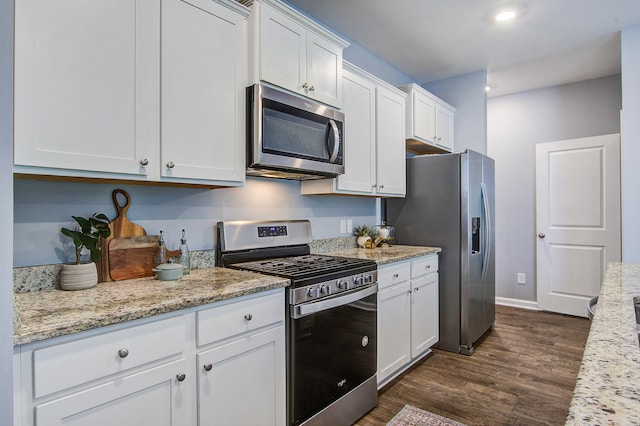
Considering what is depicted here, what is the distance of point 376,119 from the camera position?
2928mm

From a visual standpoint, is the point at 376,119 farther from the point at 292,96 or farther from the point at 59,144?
the point at 59,144

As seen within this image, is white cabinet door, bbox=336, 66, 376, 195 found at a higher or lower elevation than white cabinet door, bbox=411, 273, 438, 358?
higher

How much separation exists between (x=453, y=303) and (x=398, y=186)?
1.13m

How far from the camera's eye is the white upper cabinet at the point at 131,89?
3.99 ft

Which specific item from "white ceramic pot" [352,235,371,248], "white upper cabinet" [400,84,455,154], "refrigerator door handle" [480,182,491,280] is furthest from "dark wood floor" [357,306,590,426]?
"white upper cabinet" [400,84,455,154]

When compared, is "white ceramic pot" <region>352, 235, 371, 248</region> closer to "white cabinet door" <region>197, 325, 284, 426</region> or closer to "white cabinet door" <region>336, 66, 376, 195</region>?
"white cabinet door" <region>336, 66, 376, 195</region>

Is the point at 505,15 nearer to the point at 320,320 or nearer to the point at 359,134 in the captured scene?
the point at 359,134

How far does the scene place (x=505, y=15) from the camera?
280 cm

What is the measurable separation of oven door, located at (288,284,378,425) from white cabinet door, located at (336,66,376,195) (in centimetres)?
85

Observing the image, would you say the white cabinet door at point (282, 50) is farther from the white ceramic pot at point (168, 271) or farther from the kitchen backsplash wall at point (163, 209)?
the white ceramic pot at point (168, 271)

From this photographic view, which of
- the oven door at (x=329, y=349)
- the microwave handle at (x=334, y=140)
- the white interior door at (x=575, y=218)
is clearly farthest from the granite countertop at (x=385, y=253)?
the white interior door at (x=575, y=218)

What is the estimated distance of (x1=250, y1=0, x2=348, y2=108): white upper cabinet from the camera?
6.29ft

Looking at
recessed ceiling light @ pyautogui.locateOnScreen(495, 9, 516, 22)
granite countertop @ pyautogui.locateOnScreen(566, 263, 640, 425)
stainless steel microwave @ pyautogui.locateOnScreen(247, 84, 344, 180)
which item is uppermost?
recessed ceiling light @ pyautogui.locateOnScreen(495, 9, 516, 22)

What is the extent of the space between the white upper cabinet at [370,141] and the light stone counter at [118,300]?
1.14 metres
